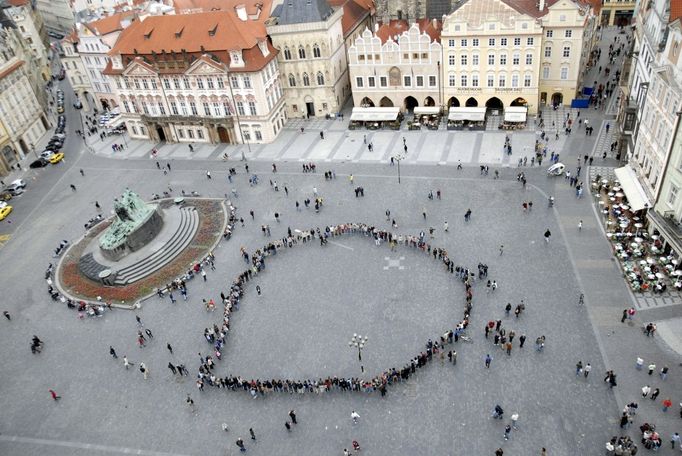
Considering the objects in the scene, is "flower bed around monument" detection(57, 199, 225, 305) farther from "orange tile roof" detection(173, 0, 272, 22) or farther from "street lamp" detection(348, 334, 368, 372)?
"orange tile roof" detection(173, 0, 272, 22)

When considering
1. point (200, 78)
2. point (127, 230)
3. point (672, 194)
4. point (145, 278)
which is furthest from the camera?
point (200, 78)

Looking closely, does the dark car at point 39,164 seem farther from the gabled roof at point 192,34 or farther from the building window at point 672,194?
the building window at point 672,194

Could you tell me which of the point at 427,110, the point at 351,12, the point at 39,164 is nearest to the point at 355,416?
the point at 427,110

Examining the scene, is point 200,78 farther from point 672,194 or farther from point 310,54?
point 672,194

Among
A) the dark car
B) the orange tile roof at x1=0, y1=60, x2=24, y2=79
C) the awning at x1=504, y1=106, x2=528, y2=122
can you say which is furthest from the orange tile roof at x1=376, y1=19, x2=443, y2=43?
the orange tile roof at x1=0, y1=60, x2=24, y2=79

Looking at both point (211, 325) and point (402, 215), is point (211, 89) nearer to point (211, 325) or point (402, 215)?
point (402, 215)
